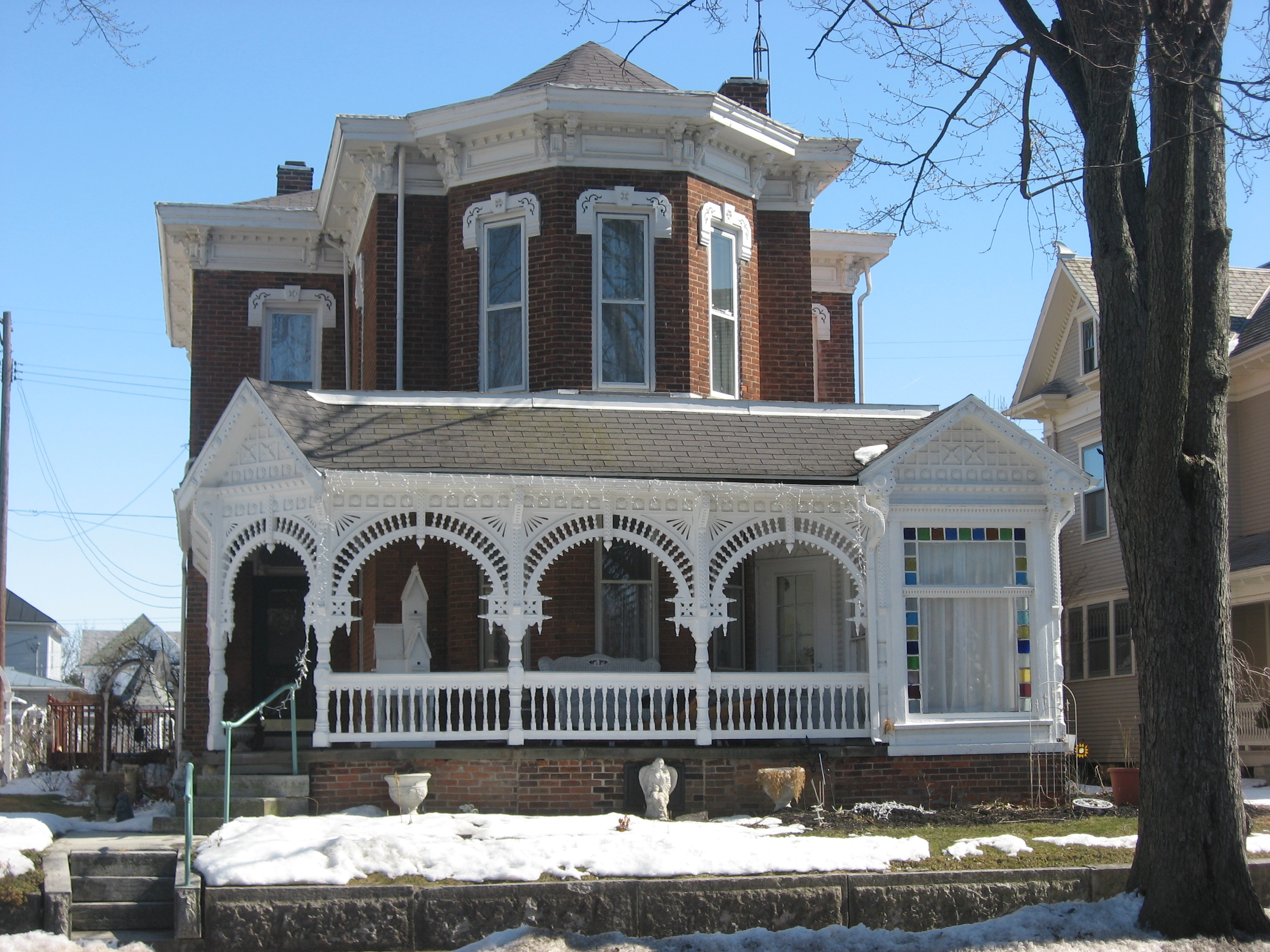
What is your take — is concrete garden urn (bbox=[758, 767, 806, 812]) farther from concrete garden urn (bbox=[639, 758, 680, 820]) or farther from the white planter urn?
the white planter urn

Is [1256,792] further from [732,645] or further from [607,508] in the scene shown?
[607,508]

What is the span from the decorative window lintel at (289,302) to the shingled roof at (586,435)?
668 centimetres

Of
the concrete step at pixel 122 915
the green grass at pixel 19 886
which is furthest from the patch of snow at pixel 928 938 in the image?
the green grass at pixel 19 886

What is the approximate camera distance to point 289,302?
72.8ft

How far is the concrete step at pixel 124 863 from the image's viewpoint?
11.7 metres

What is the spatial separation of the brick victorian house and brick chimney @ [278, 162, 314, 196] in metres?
5.06

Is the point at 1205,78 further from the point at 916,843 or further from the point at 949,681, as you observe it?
the point at 949,681

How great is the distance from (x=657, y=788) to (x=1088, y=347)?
14.1 m

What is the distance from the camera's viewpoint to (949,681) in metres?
15.4

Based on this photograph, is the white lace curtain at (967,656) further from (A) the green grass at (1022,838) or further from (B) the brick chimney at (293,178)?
(B) the brick chimney at (293,178)

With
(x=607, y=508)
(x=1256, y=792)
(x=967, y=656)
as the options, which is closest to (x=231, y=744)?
(x=607, y=508)

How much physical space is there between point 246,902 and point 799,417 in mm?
8438

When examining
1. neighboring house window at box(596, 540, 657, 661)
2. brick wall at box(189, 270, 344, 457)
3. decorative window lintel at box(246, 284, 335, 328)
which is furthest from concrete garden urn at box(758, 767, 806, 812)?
decorative window lintel at box(246, 284, 335, 328)

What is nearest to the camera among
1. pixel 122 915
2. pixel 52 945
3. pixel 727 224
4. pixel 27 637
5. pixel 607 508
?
pixel 52 945
